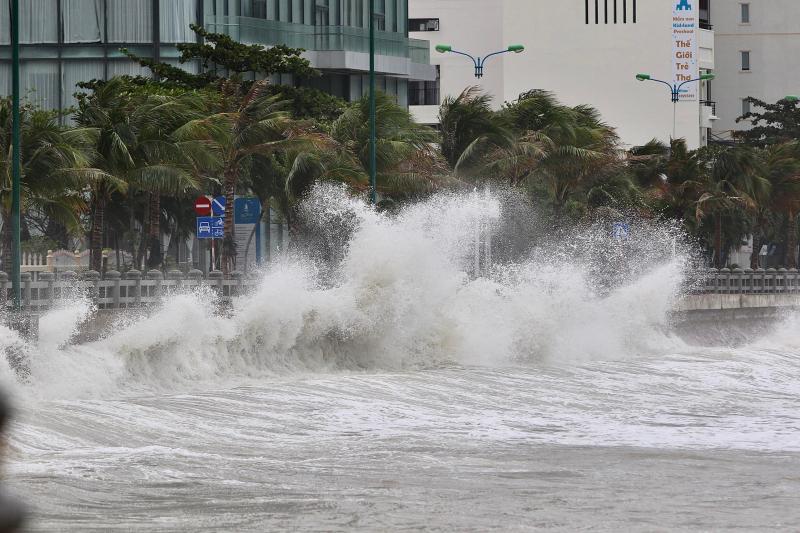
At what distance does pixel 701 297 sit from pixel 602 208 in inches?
359

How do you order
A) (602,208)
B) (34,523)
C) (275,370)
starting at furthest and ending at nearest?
(602,208) → (275,370) → (34,523)

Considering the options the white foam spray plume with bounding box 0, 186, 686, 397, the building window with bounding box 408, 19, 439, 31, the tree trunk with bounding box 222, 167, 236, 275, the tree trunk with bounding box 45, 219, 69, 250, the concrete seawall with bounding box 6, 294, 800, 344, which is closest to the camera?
the white foam spray plume with bounding box 0, 186, 686, 397

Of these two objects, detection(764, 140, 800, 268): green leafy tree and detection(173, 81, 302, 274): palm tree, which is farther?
detection(764, 140, 800, 268): green leafy tree

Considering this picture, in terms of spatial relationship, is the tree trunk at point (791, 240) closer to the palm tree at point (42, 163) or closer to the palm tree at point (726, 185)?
the palm tree at point (726, 185)

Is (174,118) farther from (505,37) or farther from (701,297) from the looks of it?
(505,37)

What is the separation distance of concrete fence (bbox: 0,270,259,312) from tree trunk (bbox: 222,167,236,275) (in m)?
8.66

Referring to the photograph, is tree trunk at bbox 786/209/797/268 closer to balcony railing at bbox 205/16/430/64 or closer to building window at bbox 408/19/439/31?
balcony railing at bbox 205/16/430/64

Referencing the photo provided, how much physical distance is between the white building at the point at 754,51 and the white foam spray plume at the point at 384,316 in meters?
54.0

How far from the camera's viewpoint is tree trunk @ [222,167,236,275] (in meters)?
38.0

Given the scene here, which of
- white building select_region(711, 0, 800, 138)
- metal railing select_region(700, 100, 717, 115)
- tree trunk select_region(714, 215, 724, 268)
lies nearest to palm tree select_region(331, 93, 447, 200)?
tree trunk select_region(714, 215, 724, 268)

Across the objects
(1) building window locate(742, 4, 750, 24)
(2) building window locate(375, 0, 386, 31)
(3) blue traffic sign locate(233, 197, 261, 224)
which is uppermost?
(1) building window locate(742, 4, 750, 24)

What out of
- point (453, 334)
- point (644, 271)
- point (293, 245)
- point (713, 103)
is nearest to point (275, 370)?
point (453, 334)

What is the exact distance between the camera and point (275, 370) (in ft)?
87.8

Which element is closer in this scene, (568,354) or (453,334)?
(453,334)
